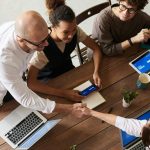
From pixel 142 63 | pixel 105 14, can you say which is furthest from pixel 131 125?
pixel 105 14

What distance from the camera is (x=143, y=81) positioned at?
80.7 inches

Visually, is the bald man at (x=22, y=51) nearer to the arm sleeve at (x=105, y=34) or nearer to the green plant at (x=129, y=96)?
the green plant at (x=129, y=96)

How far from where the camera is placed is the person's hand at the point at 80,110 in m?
1.91

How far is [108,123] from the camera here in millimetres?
1926

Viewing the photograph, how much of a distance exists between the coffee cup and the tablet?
0.07 meters

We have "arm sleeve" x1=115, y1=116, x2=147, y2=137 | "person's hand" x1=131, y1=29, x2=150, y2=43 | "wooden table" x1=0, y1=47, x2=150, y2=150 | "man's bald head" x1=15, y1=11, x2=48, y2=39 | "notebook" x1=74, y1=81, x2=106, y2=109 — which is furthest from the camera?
"person's hand" x1=131, y1=29, x2=150, y2=43

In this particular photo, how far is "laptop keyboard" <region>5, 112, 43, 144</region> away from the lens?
1.87 m

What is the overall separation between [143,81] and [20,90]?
829mm

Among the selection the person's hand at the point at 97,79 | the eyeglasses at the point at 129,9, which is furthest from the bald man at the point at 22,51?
the eyeglasses at the point at 129,9

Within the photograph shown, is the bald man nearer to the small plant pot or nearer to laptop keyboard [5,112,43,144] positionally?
laptop keyboard [5,112,43,144]

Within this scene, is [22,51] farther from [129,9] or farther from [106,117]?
[129,9]

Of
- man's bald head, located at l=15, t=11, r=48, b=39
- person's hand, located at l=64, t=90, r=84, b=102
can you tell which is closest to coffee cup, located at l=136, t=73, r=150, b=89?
person's hand, located at l=64, t=90, r=84, b=102

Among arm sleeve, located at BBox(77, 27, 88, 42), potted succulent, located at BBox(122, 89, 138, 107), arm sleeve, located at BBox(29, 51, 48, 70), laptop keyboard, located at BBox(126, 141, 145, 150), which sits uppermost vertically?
arm sleeve, located at BBox(29, 51, 48, 70)

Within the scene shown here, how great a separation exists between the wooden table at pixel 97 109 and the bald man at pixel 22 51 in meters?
0.13
